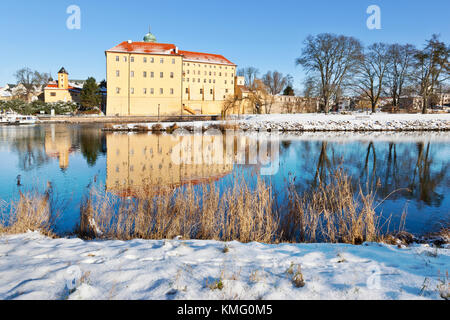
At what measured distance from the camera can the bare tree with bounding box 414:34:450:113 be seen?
36.2 m

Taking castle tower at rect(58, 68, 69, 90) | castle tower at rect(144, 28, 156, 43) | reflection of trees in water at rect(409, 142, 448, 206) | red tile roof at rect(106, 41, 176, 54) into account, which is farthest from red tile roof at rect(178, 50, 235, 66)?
Result: reflection of trees in water at rect(409, 142, 448, 206)

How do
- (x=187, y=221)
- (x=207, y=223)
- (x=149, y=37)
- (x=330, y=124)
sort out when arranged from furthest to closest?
(x=149, y=37) < (x=330, y=124) < (x=187, y=221) < (x=207, y=223)

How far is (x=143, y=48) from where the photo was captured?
53.2m

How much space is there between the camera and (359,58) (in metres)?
36.0

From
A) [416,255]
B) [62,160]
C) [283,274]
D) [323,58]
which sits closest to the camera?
[283,274]

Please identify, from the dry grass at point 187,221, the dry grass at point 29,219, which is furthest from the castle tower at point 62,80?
the dry grass at point 187,221

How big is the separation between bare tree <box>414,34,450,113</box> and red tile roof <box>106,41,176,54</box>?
39.7 metres

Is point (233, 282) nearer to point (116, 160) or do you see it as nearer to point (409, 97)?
point (116, 160)

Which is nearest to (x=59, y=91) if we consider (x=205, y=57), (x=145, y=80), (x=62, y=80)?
(x=62, y=80)

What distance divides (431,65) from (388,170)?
35237 millimetres

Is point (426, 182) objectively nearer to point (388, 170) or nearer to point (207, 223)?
point (388, 170)

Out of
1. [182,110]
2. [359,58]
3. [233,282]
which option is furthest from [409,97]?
[233,282]

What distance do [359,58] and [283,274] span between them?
39068 millimetres

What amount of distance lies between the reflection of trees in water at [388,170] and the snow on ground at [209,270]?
2.67 m
